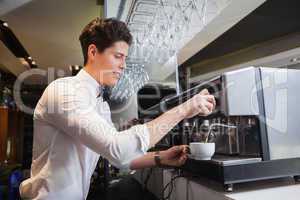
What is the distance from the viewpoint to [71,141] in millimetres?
869

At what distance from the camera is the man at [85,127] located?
2.46 ft

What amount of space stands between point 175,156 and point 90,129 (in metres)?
0.54

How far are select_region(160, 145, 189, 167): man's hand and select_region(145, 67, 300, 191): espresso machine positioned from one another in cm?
5

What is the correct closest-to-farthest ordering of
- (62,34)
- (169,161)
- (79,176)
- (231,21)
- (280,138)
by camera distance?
(79,176)
(280,138)
(169,161)
(231,21)
(62,34)

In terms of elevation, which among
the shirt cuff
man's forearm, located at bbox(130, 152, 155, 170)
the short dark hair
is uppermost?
the short dark hair

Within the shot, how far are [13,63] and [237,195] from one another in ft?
16.2

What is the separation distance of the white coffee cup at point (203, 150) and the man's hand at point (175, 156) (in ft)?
0.36

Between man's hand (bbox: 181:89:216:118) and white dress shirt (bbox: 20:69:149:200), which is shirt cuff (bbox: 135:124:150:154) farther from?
man's hand (bbox: 181:89:216:118)

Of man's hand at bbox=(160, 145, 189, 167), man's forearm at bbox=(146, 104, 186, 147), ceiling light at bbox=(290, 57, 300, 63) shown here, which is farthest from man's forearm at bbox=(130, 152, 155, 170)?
ceiling light at bbox=(290, 57, 300, 63)

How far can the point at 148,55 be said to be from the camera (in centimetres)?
193

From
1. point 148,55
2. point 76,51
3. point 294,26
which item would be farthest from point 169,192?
point 76,51

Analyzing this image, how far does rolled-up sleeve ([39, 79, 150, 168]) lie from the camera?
0.73 metres

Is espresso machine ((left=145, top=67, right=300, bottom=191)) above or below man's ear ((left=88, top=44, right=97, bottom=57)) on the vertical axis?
below

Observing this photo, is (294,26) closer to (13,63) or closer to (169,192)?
(169,192)
